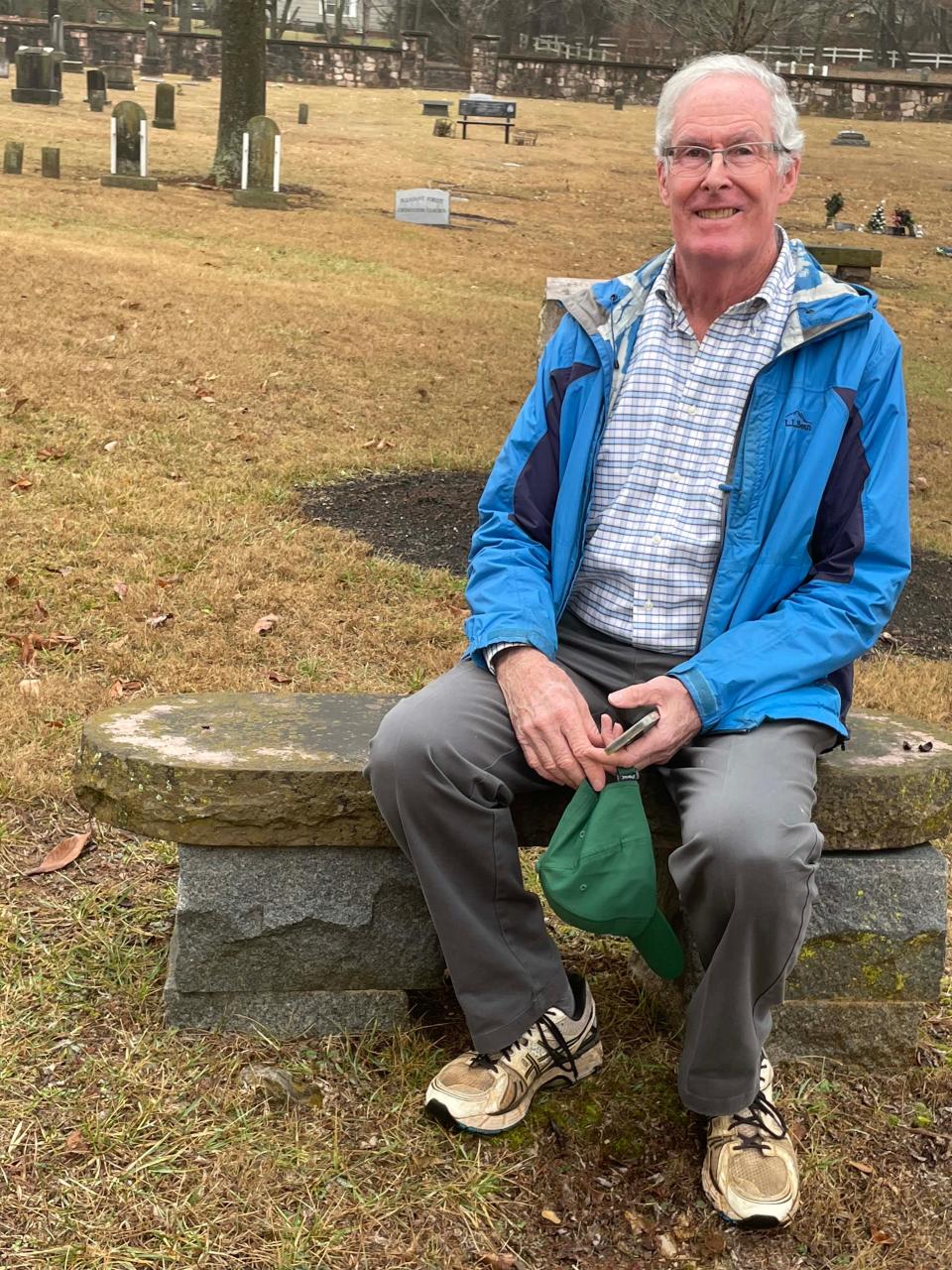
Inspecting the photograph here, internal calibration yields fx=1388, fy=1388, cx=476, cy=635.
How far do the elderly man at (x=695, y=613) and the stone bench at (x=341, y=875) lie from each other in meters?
0.18

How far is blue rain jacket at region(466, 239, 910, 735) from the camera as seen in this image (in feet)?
8.48

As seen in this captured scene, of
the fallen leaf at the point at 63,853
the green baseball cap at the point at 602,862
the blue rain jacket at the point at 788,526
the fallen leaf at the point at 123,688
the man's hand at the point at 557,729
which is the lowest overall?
the fallen leaf at the point at 63,853

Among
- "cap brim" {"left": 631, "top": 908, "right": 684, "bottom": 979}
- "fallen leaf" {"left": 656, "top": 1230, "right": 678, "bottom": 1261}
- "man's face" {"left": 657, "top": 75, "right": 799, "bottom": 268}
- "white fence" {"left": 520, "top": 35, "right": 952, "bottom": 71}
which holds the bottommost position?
"fallen leaf" {"left": 656, "top": 1230, "right": 678, "bottom": 1261}

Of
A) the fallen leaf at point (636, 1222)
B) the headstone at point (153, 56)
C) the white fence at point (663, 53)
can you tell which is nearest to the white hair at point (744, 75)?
the fallen leaf at point (636, 1222)

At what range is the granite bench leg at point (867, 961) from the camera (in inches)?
110

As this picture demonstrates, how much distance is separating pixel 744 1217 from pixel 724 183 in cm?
193

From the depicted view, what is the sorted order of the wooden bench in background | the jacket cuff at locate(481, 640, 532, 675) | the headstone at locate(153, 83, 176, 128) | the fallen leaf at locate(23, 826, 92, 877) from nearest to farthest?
the jacket cuff at locate(481, 640, 532, 675) < the fallen leaf at locate(23, 826, 92, 877) < the headstone at locate(153, 83, 176, 128) < the wooden bench in background

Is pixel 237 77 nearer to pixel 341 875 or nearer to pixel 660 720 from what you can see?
pixel 341 875

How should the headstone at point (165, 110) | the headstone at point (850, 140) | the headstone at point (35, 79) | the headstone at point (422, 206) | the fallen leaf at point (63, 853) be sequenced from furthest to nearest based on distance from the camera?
the headstone at point (850, 140)
the headstone at point (35, 79)
the headstone at point (165, 110)
the headstone at point (422, 206)
the fallen leaf at point (63, 853)

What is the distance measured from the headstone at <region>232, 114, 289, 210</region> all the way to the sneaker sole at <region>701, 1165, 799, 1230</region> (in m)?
16.3

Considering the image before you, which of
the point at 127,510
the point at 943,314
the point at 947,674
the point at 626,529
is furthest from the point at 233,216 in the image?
the point at 626,529

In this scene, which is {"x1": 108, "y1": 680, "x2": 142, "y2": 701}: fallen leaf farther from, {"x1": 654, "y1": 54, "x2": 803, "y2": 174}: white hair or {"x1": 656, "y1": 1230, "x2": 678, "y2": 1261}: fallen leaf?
{"x1": 656, "y1": 1230, "x2": 678, "y2": 1261}: fallen leaf

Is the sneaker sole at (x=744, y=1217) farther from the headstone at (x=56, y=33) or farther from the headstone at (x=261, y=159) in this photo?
the headstone at (x=56, y=33)

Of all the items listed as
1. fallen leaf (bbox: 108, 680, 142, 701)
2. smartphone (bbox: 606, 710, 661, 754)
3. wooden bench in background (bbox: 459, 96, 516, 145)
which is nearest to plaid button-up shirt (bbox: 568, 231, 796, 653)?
smartphone (bbox: 606, 710, 661, 754)
